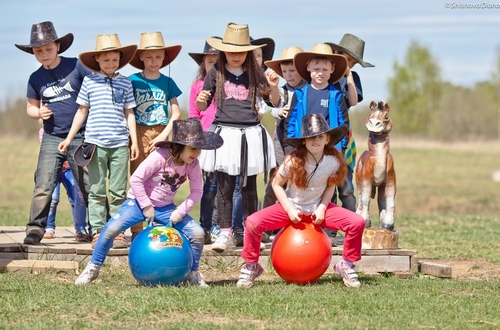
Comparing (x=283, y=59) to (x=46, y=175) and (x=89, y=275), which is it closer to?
(x=46, y=175)

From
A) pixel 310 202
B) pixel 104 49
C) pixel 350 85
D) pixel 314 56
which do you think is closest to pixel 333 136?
pixel 310 202

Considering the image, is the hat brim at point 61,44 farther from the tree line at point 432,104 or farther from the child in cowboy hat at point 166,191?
the tree line at point 432,104

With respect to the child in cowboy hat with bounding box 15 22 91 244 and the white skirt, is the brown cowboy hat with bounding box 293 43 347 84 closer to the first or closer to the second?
the white skirt

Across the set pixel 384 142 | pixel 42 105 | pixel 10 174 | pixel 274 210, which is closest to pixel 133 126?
pixel 42 105

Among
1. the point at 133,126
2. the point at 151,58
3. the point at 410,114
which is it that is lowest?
the point at 410,114

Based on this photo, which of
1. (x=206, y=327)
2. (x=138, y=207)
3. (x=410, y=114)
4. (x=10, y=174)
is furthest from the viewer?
(x=410, y=114)

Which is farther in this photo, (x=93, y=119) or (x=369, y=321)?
(x=93, y=119)

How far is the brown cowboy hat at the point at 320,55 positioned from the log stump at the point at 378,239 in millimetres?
1681

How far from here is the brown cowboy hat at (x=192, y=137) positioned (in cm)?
830

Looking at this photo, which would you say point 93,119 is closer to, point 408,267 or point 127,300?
point 127,300

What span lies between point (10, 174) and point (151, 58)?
23.2 meters

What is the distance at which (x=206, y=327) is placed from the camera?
661 cm

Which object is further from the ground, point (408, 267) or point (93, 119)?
point (93, 119)

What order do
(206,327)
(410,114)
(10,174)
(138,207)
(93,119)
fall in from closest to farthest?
(206,327), (138,207), (93,119), (10,174), (410,114)
